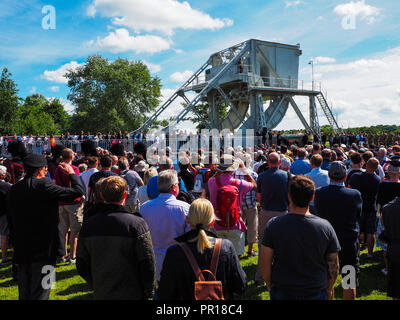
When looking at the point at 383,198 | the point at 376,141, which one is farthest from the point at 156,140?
the point at 376,141

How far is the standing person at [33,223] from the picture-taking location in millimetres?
3670

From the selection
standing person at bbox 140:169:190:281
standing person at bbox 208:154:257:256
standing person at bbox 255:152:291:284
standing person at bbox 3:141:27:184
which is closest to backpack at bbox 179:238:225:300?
standing person at bbox 140:169:190:281

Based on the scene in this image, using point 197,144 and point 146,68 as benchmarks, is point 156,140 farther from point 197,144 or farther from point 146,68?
point 146,68

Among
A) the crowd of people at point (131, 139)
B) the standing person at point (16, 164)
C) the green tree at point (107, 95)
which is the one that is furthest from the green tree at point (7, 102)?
the standing person at point (16, 164)

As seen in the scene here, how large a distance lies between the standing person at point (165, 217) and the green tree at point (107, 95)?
39.1 m

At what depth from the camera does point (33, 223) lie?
3.70 metres

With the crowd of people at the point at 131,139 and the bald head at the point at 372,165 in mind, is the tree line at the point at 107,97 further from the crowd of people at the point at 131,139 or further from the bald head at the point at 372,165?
the bald head at the point at 372,165

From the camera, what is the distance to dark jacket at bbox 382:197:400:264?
3602mm

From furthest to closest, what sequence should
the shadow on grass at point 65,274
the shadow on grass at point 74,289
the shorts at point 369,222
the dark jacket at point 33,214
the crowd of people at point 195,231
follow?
the shorts at point 369,222
the shadow on grass at point 65,274
the shadow on grass at point 74,289
the dark jacket at point 33,214
the crowd of people at point 195,231

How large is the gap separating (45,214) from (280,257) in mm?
2789

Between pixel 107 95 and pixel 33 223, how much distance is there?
40.3 m

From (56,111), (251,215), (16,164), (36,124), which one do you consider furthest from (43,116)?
(251,215)
